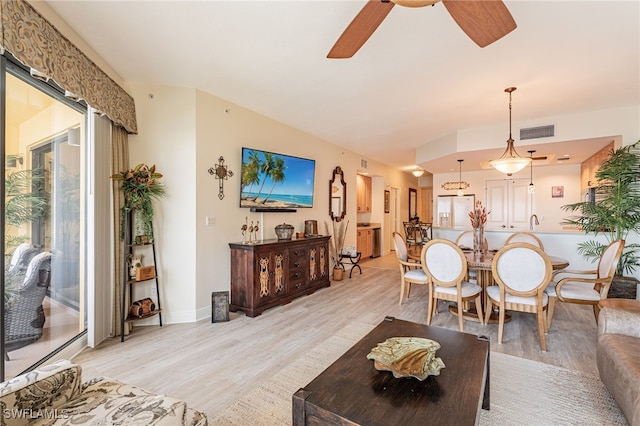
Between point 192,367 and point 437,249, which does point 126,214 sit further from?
point 437,249

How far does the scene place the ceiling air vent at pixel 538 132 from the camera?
4.56 m

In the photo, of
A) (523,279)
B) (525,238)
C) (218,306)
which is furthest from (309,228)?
(525,238)

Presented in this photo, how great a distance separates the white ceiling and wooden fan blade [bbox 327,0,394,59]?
324 mm

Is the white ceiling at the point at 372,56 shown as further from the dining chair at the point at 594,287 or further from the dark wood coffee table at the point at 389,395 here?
the dark wood coffee table at the point at 389,395

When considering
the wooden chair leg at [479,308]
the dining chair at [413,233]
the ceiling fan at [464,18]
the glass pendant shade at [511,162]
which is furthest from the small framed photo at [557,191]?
the ceiling fan at [464,18]

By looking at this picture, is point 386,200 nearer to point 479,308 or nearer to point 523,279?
point 479,308

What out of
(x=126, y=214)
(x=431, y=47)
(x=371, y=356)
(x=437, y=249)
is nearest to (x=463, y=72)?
(x=431, y=47)

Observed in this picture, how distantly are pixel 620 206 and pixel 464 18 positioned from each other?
4114mm

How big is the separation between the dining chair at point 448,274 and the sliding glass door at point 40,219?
12.0 ft

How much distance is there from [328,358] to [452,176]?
22.4 feet

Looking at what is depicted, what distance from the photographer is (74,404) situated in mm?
1274

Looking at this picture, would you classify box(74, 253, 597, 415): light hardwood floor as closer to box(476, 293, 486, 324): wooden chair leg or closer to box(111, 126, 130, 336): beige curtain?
box(476, 293, 486, 324): wooden chair leg

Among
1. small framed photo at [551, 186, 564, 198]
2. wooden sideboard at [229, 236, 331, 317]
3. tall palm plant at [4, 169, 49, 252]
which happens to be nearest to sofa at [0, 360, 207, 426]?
tall palm plant at [4, 169, 49, 252]

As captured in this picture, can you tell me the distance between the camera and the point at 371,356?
1.59m
